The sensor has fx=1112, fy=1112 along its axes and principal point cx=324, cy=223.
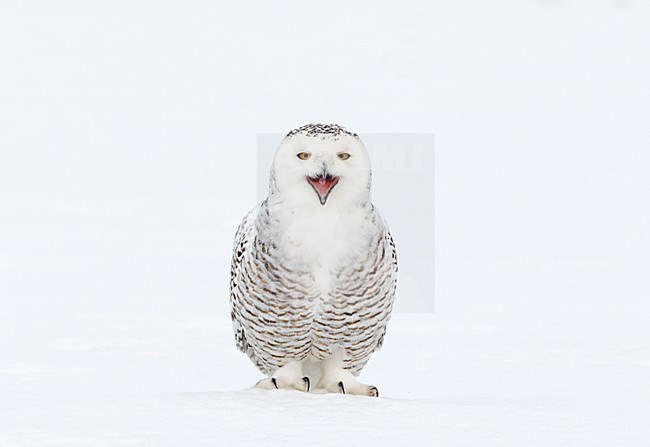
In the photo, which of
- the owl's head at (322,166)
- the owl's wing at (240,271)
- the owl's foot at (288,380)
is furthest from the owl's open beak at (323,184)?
the owl's foot at (288,380)

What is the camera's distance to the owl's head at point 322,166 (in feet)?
12.1

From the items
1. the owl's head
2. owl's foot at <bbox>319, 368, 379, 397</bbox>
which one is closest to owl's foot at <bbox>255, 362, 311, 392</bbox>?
owl's foot at <bbox>319, 368, 379, 397</bbox>

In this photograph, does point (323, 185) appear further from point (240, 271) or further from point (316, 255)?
point (240, 271)

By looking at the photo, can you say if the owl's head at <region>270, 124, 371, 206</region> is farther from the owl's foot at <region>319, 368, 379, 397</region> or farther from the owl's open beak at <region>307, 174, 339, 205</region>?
the owl's foot at <region>319, 368, 379, 397</region>

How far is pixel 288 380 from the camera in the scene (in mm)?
4215


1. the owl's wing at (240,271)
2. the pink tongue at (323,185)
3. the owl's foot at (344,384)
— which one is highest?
the pink tongue at (323,185)

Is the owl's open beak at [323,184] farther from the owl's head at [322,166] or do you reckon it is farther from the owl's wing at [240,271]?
the owl's wing at [240,271]

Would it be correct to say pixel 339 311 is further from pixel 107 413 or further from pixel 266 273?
pixel 107 413

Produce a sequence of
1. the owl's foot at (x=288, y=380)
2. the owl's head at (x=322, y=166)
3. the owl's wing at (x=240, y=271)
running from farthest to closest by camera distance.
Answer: the owl's foot at (x=288, y=380) < the owl's wing at (x=240, y=271) < the owl's head at (x=322, y=166)

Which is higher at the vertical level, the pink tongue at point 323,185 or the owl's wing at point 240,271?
the pink tongue at point 323,185

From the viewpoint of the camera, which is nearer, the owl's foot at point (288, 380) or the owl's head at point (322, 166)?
the owl's head at point (322, 166)

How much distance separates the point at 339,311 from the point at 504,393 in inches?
54.6

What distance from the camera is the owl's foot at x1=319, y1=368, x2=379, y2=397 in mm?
4215

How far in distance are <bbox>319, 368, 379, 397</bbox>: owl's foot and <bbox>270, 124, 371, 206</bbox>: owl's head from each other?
0.77m
